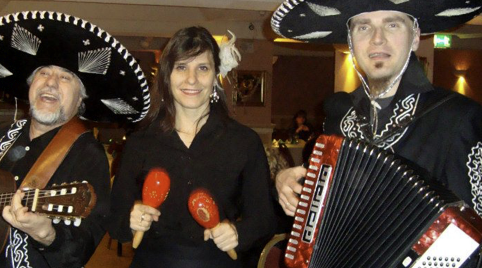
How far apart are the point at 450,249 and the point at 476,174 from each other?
30 centimetres

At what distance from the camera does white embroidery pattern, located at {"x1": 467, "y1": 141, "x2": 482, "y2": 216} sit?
5.77 feet

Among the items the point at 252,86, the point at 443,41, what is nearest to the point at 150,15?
the point at 252,86

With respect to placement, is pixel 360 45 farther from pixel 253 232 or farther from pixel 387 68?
pixel 253 232

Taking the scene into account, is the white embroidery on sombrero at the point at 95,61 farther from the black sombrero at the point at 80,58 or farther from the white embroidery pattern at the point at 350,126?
the white embroidery pattern at the point at 350,126

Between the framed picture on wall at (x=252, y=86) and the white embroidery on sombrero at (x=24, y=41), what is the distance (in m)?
11.3

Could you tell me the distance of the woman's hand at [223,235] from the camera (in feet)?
6.88

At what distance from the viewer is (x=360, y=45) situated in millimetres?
2023

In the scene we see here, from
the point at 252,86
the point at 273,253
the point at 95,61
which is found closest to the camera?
the point at 95,61

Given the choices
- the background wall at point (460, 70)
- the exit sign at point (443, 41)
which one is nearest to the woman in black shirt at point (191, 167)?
the exit sign at point (443, 41)

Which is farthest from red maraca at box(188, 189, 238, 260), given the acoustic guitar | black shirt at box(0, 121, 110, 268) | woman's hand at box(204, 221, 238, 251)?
black shirt at box(0, 121, 110, 268)

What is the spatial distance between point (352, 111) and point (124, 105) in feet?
3.39

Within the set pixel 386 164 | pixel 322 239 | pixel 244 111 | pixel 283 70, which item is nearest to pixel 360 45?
pixel 386 164

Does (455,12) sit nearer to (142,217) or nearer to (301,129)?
(142,217)

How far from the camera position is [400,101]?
6.51 ft
